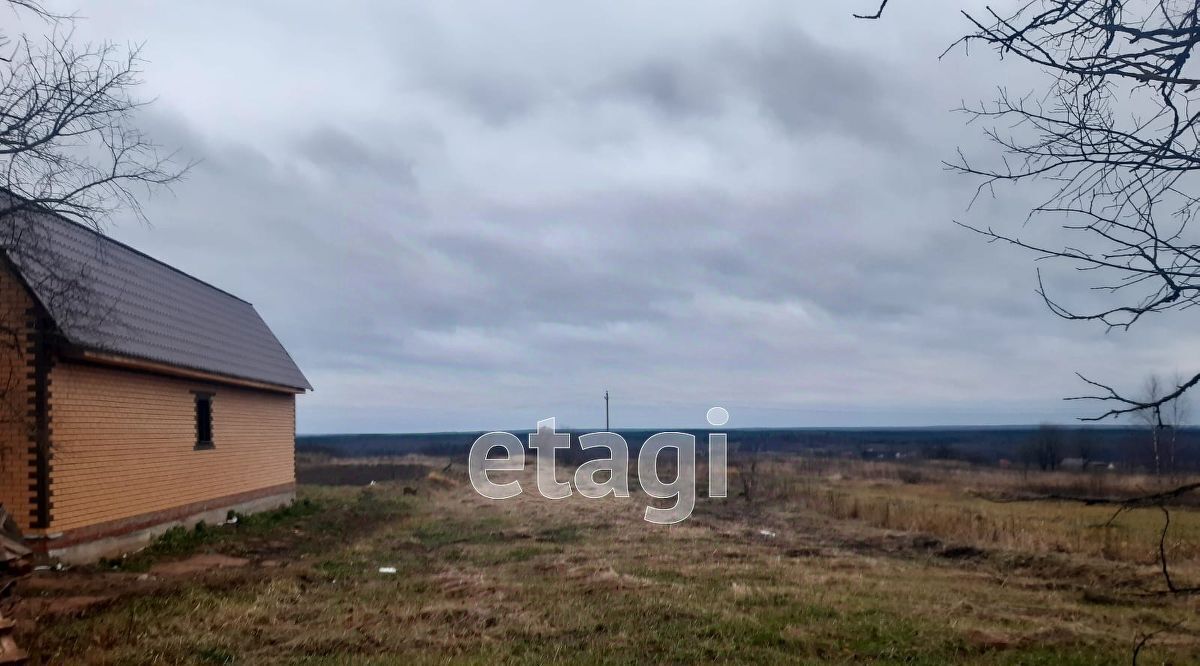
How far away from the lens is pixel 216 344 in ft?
61.9

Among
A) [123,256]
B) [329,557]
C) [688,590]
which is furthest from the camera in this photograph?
[123,256]

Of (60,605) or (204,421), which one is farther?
(204,421)

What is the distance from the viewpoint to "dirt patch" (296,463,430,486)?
38062 mm

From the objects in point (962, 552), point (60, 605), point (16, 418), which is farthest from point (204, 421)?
point (962, 552)

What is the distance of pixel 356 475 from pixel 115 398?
31.1 m

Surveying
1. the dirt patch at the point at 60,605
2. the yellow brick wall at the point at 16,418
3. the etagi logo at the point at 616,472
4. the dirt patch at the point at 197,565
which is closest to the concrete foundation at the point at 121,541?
the yellow brick wall at the point at 16,418

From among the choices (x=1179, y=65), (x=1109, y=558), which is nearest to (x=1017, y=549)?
(x=1109, y=558)

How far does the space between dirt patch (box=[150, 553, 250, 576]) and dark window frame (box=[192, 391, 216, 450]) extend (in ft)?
10.6

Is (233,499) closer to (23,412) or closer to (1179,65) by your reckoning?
(23,412)

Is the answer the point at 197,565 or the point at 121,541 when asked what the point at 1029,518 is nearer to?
the point at 197,565

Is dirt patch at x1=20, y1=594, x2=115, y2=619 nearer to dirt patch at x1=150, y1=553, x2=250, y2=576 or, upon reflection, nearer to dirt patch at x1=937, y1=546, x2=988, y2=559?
dirt patch at x1=150, y1=553, x2=250, y2=576

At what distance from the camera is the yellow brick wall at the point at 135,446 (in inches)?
483

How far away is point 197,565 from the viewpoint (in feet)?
44.0

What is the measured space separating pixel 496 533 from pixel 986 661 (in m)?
11.7
